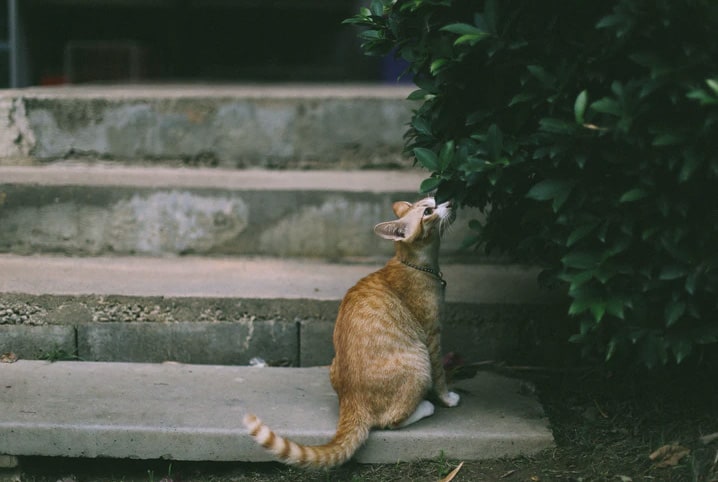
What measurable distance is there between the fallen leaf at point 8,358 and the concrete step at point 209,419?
0.18m

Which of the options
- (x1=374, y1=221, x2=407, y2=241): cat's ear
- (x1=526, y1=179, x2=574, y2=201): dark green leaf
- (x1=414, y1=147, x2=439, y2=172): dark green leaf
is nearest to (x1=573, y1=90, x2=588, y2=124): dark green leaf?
(x1=526, y1=179, x2=574, y2=201): dark green leaf

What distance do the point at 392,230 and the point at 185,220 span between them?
151cm

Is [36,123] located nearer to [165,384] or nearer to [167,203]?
[167,203]

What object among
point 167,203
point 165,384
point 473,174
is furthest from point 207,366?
point 473,174

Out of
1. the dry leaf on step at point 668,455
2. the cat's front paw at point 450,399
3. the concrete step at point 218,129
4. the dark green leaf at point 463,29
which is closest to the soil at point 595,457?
the dry leaf on step at point 668,455

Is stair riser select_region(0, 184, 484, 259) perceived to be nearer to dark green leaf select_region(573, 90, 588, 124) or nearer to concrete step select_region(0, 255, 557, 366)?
concrete step select_region(0, 255, 557, 366)

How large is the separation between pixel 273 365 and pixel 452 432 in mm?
1123

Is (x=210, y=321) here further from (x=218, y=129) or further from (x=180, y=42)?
(x=180, y=42)

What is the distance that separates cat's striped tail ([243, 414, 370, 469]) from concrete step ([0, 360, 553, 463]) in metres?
0.11

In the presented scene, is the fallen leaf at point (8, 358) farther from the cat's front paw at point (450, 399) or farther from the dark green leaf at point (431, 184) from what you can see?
the dark green leaf at point (431, 184)

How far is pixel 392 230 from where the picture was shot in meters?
3.53

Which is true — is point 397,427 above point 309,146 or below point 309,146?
below

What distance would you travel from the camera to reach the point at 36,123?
4883 millimetres

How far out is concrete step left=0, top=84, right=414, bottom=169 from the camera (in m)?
4.89
